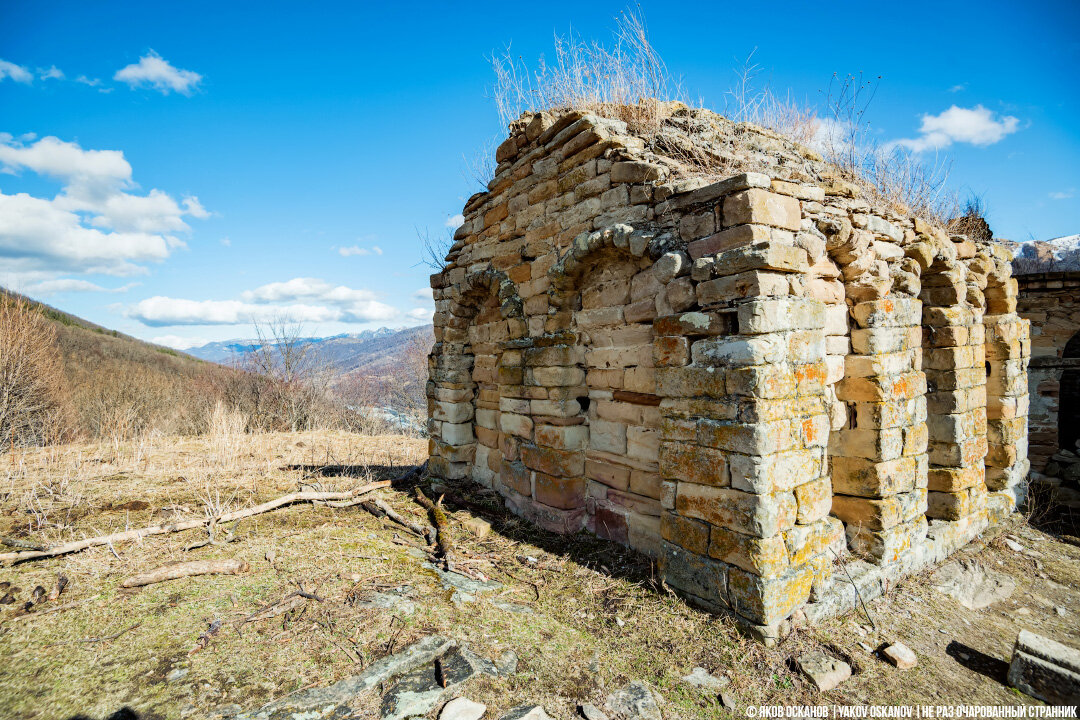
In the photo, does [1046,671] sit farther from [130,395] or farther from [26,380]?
[130,395]

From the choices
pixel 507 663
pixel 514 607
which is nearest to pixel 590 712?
pixel 507 663

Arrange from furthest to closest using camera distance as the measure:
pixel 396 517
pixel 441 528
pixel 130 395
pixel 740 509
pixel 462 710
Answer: pixel 130 395 → pixel 396 517 → pixel 441 528 → pixel 740 509 → pixel 462 710

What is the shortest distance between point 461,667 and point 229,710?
122cm

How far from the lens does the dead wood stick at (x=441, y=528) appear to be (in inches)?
180

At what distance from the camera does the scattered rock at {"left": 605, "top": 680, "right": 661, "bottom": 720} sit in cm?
280

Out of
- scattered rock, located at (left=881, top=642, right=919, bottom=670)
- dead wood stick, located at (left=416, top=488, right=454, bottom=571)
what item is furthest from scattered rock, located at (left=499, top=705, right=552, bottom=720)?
scattered rock, located at (left=881, top=642, right=919, bottom=670)

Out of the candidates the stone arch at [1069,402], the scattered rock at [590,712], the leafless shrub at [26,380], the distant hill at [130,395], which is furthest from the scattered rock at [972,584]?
the distant hill at [130,395]

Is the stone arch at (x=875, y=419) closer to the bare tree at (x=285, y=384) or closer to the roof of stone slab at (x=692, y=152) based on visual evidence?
the roof of stone slab at (x=692, y=152)

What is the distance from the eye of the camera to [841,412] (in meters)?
4.31

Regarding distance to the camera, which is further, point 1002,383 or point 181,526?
point 1002,383

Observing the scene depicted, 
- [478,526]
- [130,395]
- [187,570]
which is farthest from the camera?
[130,395]

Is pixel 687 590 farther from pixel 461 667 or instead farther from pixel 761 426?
pixel 461 667

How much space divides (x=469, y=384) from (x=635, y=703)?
4.42m

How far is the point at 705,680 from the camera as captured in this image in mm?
3059
